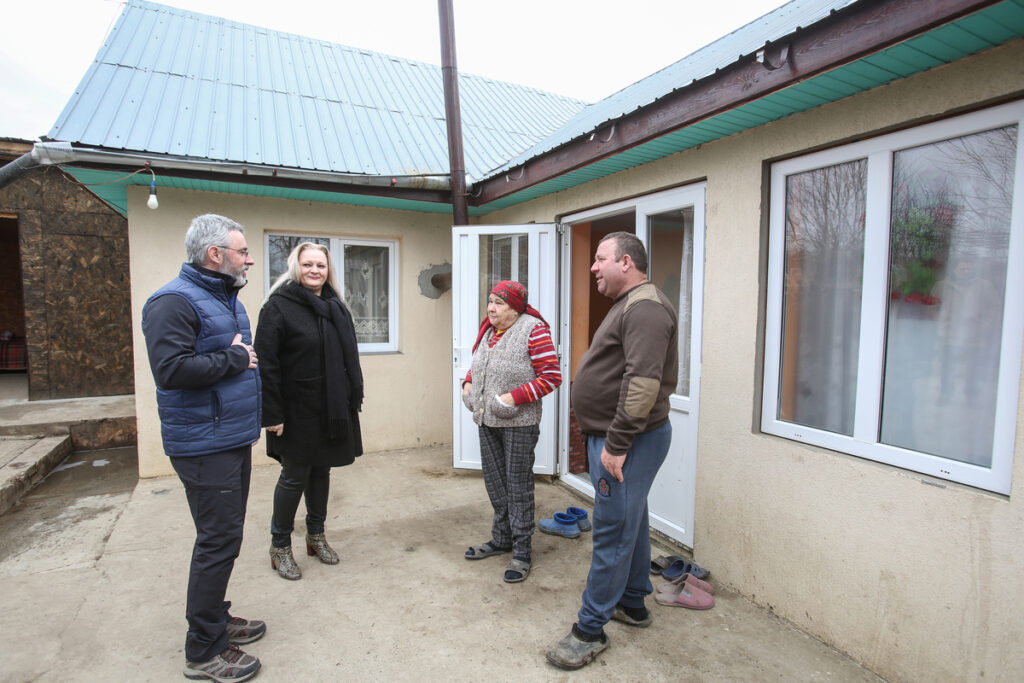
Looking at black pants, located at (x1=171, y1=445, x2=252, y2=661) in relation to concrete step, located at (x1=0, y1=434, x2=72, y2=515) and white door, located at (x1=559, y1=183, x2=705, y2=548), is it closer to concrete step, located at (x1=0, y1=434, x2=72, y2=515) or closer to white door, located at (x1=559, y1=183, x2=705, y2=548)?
white door, located at (x1=559, y1=183, x2=705, y2=548)

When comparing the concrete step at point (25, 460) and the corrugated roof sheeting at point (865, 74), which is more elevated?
the corrugated roof sheeting at point (865, 74)

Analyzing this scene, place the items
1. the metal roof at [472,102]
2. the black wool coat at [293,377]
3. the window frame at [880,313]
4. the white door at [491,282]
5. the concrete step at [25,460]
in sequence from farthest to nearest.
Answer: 1. the white door at [491,282]
2. the concrete step at [25,460]
3. the black wool coat at [293,377]
4. the metal roof at [472,102]
5. the window frame at [880,313]

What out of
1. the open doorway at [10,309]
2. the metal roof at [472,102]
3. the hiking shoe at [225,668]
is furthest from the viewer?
the open doorway at [10,309]

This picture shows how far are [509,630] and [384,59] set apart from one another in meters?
7.40

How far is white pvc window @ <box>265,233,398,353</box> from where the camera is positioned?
5.48 metres

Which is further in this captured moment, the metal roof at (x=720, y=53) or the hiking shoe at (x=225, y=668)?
the metal roof at (x=720, y=53)

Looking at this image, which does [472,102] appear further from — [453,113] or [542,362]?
[542,362]

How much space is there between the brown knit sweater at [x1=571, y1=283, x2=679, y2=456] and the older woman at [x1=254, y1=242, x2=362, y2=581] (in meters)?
1.34

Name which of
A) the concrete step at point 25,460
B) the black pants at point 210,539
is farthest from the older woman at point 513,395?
the concrete step at point 25,460

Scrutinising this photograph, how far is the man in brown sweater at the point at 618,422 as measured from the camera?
6.88 ft

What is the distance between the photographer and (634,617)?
2.57m

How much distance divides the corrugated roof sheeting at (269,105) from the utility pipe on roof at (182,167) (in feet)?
0.49

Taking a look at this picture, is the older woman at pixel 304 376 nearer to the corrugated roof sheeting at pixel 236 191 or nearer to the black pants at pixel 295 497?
the black pants at pixel 295 497

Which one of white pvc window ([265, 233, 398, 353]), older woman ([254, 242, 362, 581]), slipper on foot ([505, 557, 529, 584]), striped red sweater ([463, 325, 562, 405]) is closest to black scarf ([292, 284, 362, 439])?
older woman ([254, 242, 362, 581])
